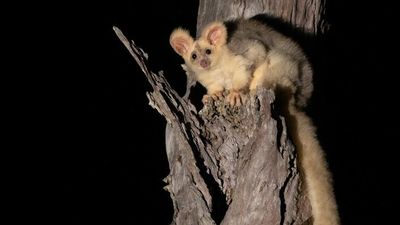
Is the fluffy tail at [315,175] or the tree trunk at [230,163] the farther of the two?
the fluffy tail at [315,175]

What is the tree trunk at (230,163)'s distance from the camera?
2275mm

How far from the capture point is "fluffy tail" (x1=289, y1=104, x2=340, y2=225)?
241 centimetres

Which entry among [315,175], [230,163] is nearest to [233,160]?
[230,163]

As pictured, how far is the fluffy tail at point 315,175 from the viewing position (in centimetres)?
241

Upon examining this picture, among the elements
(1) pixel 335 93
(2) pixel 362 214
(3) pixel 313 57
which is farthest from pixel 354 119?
(3) pixel 313 57

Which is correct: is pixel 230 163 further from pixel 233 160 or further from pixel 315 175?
pixel 315 175

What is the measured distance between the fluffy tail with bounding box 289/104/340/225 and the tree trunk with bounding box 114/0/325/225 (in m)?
0.05

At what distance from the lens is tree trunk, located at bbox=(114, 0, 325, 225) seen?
2275 mm

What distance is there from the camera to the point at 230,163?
2498mm

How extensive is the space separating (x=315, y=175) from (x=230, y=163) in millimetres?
371

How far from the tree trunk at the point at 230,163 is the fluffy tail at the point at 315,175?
5cm

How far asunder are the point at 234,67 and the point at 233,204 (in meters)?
0.75

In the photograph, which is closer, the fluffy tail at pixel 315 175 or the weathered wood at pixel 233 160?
the weathered wood at pixel 233 160

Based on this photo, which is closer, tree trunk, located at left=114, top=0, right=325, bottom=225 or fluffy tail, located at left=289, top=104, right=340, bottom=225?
tree trunk, located at left=114, top=0, right=325, bottom=225
